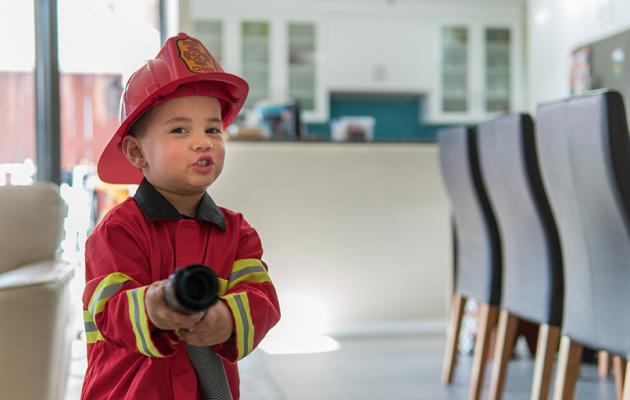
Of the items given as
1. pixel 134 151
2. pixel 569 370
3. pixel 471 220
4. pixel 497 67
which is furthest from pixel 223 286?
pixel 497 67

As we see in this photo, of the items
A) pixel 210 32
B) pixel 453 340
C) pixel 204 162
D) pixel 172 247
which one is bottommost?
pixel 453 340

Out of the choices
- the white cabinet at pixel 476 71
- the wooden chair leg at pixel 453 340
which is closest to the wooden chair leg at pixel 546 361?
the wooden chair leg at pixel 453 340

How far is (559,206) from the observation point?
2.09m

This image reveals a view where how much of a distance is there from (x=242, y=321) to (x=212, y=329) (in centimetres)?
5

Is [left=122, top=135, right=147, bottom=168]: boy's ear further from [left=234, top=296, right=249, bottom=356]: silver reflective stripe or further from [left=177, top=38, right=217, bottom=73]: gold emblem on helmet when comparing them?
[left=234, top=296, right=249, bottom=356]: silver reflective stripe

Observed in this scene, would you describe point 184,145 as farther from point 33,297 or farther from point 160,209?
point 33,297

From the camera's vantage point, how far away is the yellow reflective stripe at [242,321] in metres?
1.05

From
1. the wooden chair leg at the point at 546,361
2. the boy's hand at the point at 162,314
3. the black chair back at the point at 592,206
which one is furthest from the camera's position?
the wooden chair leg at the point at 546,361

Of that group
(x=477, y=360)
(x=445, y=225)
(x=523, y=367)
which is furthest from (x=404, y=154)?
(x=477, y=360)

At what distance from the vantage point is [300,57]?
6531 millimetres

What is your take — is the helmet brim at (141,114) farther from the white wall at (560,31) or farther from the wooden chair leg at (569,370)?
the white wall at (560,31)

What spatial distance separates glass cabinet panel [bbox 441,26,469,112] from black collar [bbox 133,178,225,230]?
5.74 metres

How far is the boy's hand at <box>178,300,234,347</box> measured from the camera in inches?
39.5

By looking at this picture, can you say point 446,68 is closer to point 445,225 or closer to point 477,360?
point 445,225
